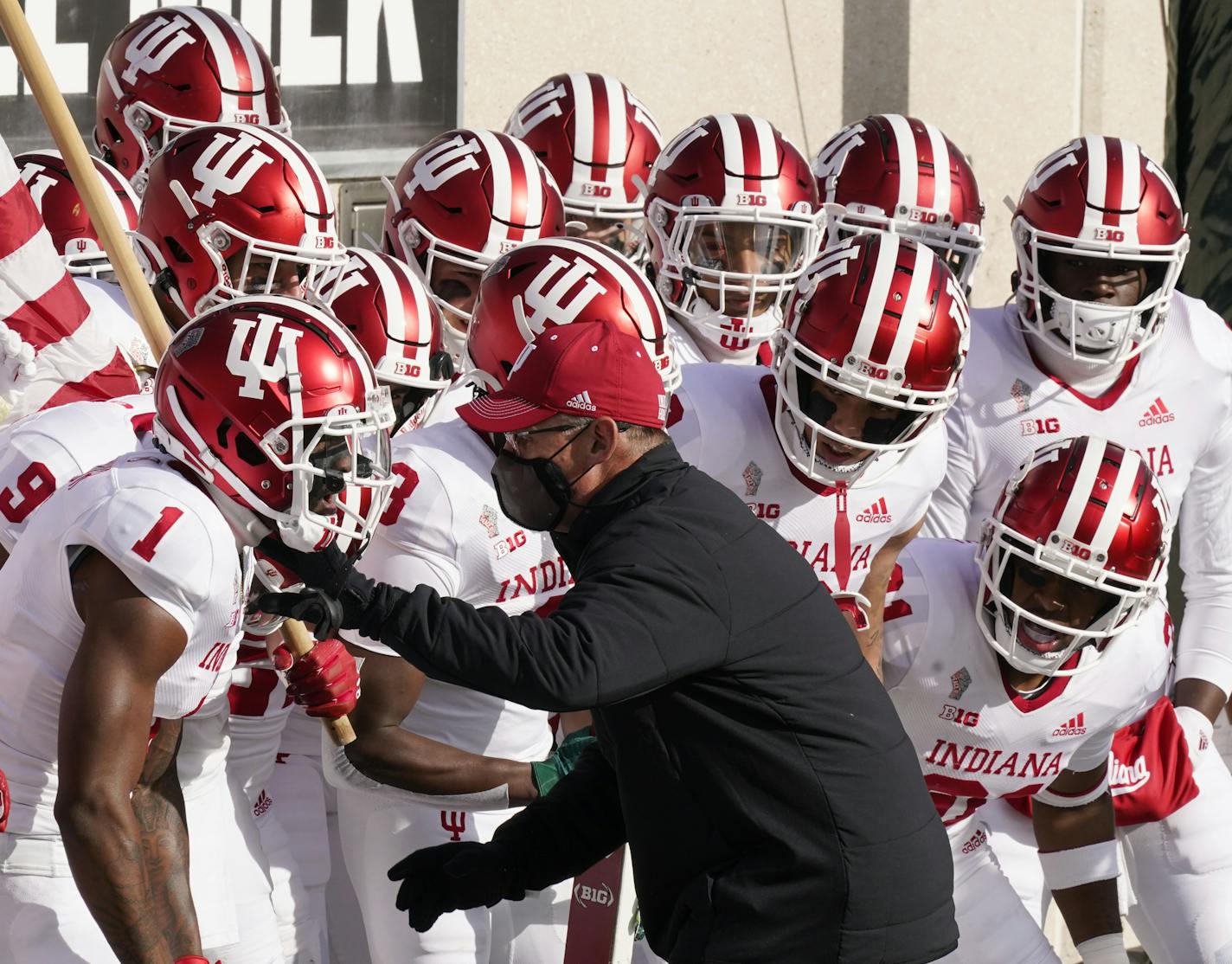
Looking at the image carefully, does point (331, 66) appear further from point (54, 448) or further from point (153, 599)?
point (153, 599)

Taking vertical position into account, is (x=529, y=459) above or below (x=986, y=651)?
above

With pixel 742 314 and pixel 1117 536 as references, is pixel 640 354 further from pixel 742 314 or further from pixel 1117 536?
pixel 742 314

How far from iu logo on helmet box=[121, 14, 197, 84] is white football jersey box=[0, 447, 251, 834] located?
225 centimetres

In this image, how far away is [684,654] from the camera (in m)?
2.32

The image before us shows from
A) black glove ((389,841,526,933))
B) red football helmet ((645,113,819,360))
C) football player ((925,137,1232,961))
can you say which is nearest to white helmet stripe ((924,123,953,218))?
football player ((925,137,1232,961))

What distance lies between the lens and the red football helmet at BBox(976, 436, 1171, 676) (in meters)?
3.59

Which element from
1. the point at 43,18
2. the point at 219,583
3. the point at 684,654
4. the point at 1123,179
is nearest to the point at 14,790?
the point at 219,583

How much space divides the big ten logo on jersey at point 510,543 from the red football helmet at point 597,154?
64.4 inches

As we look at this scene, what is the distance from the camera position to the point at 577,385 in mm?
2543

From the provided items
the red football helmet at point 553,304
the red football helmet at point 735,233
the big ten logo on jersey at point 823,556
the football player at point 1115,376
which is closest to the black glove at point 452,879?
the red football helmet at point 553,304

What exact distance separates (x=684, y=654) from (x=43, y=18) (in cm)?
424

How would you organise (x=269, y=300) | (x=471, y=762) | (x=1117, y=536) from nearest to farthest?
1. (x=269, y=300)
2. (x=471, y=762)
3. (x=1117, y=536)

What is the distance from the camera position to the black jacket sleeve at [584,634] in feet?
7.39

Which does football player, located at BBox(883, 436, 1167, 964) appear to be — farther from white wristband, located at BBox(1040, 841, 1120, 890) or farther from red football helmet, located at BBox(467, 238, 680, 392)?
red football helmet, located at BBox(467, 238, 680, 392)
